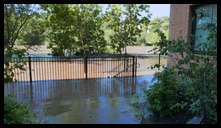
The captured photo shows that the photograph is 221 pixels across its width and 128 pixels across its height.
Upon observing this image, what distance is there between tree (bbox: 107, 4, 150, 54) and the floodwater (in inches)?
222

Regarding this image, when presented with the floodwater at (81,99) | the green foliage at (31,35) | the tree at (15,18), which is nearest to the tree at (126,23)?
the green foliage at (31,35)

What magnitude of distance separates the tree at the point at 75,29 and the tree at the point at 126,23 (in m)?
0.84

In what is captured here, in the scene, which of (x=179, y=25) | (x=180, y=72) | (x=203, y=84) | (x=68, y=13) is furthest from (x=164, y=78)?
(x=68, y=13)

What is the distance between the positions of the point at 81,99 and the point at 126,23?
786 cm

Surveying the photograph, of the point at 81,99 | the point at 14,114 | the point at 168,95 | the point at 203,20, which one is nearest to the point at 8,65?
the point at 14,114

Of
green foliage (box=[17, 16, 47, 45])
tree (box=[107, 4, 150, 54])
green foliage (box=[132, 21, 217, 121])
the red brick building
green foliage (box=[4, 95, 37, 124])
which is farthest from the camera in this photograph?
tree (box=[107, 4, 150, 54])

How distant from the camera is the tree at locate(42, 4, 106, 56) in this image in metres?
8.11

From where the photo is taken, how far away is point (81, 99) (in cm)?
380

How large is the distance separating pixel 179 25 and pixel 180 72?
2.95 meters

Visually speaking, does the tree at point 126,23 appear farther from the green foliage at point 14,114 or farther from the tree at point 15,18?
the green foliage at point 14,114

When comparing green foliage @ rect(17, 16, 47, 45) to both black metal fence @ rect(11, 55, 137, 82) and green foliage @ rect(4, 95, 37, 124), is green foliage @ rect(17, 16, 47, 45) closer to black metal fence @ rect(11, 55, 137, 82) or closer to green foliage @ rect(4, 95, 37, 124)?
black metal fence @ rect(11, 55, 137, 82)

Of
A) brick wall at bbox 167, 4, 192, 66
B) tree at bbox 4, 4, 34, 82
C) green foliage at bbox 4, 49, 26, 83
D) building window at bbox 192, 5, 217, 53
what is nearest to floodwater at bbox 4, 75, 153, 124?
green foliage at bbox 4, 49, 26, 83

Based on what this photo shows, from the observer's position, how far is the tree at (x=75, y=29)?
26.6 feet

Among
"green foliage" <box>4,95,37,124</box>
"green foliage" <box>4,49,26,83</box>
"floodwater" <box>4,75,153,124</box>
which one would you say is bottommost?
"floodwater" <box>4,75,153,124</box>
